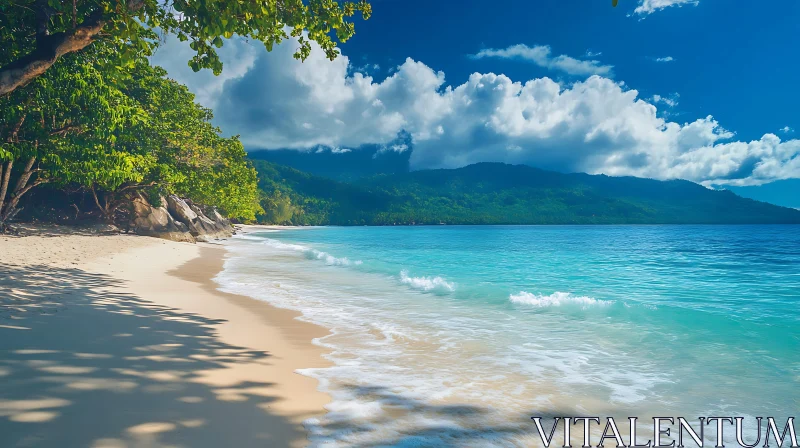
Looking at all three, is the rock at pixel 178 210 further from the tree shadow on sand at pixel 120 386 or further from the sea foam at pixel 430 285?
the tree shadow on sand at pixel 120 386

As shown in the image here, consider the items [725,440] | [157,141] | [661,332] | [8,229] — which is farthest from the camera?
[157,141]

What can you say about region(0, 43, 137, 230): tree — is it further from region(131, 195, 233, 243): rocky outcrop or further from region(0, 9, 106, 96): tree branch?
region(131, 195, 233, 243): rocky outcrop

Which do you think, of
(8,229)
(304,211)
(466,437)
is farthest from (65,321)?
(304,211)

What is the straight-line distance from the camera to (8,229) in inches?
946

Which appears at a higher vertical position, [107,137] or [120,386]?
[107,137]

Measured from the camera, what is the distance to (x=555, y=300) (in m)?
13.4

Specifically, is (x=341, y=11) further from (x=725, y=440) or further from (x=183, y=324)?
(x=725, y=440)

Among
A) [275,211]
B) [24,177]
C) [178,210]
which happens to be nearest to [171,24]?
[24,177]

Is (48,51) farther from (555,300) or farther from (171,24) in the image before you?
(555,300)

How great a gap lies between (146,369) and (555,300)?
1162 centimetres

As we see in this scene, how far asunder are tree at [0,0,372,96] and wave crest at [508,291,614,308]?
9236 millimetres

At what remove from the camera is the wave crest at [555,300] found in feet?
42.4

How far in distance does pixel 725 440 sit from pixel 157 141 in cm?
3519

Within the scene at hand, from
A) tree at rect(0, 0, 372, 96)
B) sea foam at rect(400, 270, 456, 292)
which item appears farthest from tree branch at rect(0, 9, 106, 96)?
sea foam at rect(400, 270, 456, 292)
